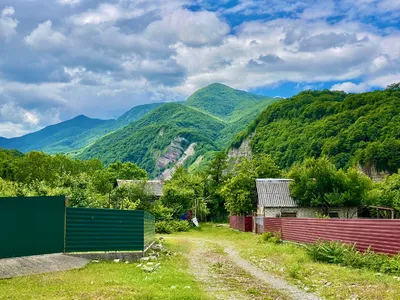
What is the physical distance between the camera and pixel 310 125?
12556cm

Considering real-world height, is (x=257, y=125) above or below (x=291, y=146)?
above

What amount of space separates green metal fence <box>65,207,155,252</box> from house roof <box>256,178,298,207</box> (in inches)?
1023

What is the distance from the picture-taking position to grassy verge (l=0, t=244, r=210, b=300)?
965 cm

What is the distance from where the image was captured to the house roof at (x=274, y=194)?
1687 inches

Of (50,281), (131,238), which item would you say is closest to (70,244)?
(131,238)

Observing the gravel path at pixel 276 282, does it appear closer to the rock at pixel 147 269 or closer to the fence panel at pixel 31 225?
the rock at pixel 147 269

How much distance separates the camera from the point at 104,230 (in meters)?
17.4

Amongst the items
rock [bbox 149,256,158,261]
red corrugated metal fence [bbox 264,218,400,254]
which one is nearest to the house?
red corrugated metal fence [bbox 264,218,400,254]

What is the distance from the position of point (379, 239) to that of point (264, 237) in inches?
587

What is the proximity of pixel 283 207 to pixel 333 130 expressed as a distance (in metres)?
73.7

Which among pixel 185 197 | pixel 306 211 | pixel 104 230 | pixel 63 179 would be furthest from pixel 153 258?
pixel 185 197

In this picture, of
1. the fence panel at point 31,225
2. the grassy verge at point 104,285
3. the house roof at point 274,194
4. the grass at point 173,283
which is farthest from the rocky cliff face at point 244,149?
the grassy verge at point 104,285

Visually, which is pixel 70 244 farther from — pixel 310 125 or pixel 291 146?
pixel 310 125

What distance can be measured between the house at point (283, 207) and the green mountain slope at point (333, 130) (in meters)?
50.6
